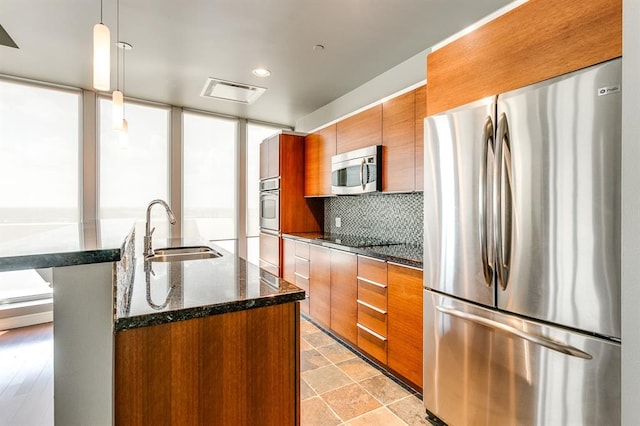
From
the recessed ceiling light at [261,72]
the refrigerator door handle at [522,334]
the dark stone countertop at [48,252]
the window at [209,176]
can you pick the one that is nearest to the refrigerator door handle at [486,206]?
the refrigerator door handle at [522,334]

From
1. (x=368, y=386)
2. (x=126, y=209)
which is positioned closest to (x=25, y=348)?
(x=126, y=209)

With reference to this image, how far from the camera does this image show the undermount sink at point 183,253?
2328 millimetres

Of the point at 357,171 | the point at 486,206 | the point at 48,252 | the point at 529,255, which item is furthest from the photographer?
the point at 357,171

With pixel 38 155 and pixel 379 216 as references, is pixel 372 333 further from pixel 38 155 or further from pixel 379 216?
pixel 38 155

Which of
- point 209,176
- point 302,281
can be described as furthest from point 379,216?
point 209,176

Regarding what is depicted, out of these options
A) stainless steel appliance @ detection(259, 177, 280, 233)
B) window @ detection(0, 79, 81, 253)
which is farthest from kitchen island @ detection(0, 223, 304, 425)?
window @ detection(0, 79, 81, 253)

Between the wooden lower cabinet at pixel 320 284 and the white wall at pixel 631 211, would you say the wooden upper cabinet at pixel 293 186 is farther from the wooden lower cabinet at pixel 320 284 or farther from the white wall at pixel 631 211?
the white wall at pixel 631 211

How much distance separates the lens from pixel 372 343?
2555 millimetres

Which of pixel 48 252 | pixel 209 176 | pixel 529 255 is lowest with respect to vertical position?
pixel 529 255

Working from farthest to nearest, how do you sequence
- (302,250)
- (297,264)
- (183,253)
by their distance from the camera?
1. (297,264)
2. (302,250)
3. (183,253)

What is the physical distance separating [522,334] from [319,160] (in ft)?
9.08

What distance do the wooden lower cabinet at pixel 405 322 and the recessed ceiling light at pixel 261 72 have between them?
2318mm

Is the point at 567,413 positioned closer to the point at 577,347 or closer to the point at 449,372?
the point at 577,347

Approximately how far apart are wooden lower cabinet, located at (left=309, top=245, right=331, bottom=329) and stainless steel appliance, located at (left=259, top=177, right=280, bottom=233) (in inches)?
34.7
